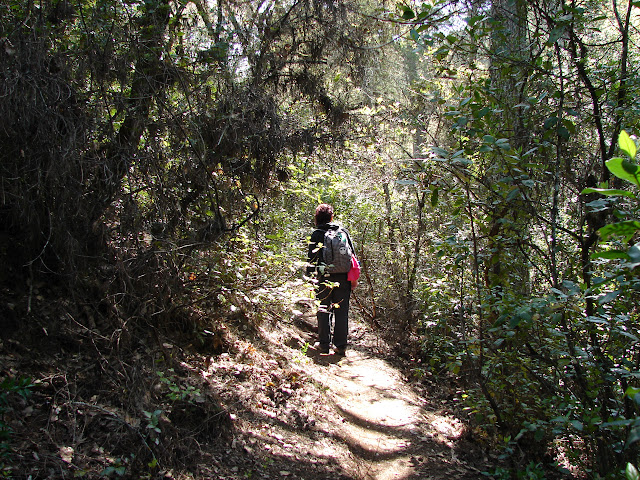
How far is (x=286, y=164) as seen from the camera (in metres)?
5.33

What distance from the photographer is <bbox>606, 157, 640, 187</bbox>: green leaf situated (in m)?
1.37

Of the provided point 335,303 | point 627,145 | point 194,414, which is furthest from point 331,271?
point 627,145

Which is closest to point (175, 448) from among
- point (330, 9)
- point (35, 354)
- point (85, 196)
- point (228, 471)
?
point (228, 471)

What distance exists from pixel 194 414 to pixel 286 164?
9.29 ft

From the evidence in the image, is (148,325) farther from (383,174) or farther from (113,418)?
(383,174)

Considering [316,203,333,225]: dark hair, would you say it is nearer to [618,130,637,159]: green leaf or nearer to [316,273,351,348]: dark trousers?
[316,273,351,348]: dark trousers

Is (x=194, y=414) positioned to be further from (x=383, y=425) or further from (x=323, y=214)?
(x=323, y=214)

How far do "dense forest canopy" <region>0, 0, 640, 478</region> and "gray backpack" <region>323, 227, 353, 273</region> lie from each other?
1110 millimetres

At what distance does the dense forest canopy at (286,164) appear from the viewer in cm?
348

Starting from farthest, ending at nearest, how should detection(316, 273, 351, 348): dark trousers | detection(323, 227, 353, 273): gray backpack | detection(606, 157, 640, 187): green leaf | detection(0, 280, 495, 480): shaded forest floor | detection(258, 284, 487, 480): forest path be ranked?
detection(316, 273, 351, 348): dark trousers
detection(323, 227, 353, 273): gray backpack
detection(258, 284, 487, 480): forest path
detection(0, 280, 495, 480): shaded forest floor
detection(606, 157, 640, 187): green leaf

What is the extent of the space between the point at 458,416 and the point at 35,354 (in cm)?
474

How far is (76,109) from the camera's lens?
3.79 m

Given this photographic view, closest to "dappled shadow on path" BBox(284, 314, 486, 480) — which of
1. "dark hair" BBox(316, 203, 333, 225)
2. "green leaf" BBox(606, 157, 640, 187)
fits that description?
"dark hair" BBox(316, 203, 333, 225)

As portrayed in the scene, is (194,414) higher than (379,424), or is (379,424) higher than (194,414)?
(194,414)
